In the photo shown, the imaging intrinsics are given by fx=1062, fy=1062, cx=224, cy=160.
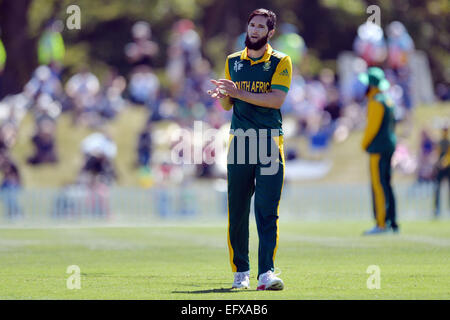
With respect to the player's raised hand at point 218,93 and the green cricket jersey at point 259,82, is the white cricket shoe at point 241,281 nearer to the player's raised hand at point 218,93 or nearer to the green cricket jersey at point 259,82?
the green cricket jersey at point 259,82

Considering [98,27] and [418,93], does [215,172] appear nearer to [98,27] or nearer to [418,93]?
[418,93]

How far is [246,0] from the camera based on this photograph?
40281 mm

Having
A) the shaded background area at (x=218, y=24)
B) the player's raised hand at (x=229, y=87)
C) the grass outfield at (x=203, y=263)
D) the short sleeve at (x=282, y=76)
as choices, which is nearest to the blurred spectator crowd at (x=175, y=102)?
the shaded background area at (x=218, y=24)

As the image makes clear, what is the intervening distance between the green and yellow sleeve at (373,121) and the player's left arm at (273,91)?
318 inches

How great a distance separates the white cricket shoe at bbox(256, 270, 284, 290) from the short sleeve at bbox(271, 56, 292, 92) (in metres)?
1.66

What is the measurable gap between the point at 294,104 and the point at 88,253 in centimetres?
1795

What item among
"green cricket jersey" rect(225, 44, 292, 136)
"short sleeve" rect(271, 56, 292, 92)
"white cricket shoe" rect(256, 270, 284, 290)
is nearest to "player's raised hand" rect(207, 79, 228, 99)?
"green cricket jersey" rect(225, 44, 292, 136)

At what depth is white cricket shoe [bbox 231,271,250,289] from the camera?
9672 mm

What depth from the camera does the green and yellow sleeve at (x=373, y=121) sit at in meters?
17.6

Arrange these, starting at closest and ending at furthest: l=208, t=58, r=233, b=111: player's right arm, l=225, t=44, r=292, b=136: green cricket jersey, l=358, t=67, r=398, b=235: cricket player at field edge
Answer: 1. l=208, t=58, r=233, b=111: player's right arm
2. l=225, t=44, r=292, b=136: green cricket jersey
3. l=358, t=67, r=398, b=235: cricket player at field edge

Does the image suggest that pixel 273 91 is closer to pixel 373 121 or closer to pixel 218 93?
pixel 218 93

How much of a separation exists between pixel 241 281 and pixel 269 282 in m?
0.41

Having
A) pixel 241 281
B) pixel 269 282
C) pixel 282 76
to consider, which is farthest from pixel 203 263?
pixel 282 76

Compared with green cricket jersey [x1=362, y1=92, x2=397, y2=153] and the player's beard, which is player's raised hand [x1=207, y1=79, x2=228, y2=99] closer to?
the player's beard
